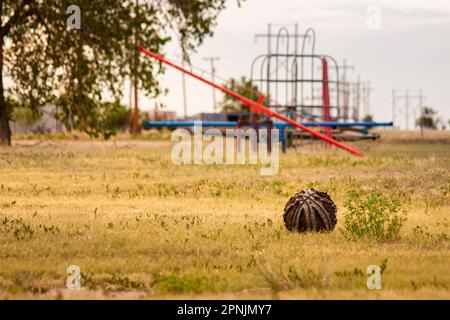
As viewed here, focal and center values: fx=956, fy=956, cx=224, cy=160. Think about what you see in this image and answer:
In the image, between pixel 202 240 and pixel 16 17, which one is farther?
pixel 16 17

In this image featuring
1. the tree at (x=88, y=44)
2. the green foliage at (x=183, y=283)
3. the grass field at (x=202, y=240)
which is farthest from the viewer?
the tree at (x=88, y=44)

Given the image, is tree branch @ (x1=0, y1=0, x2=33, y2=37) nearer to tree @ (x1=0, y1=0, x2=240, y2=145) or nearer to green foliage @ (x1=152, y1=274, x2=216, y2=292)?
tree @ (x1=0, y1=0, x2=240, y2=145)

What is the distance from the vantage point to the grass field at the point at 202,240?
10.6 metres

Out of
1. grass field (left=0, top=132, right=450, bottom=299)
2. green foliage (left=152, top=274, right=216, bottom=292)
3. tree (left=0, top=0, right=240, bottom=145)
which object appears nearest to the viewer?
green foliage (left=152, top=274, right=216, bottom=292)

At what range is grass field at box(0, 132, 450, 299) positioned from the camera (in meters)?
10.6

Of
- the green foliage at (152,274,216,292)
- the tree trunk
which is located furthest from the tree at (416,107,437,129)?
the green foliage at (152,274,216,292)

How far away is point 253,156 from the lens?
35.4 m

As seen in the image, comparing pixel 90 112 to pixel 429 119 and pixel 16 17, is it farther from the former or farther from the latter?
pixel 429 119

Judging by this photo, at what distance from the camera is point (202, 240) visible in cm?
1402

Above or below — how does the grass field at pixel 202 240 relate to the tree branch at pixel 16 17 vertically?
below

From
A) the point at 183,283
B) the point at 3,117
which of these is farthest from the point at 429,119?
the point at 183,283

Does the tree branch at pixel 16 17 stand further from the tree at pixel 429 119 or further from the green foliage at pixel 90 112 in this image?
the tree at pixel 429 119

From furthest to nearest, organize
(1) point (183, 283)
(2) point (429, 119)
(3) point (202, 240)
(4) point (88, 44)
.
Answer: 1. (2) point (429, 119)
2. (4) point (88, 44)
3. (3) point (202, 240)
4. (1) point (183, 283)

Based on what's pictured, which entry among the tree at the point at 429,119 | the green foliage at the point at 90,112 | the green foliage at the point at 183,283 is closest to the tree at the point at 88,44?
the green foliage at the point at 90,112
